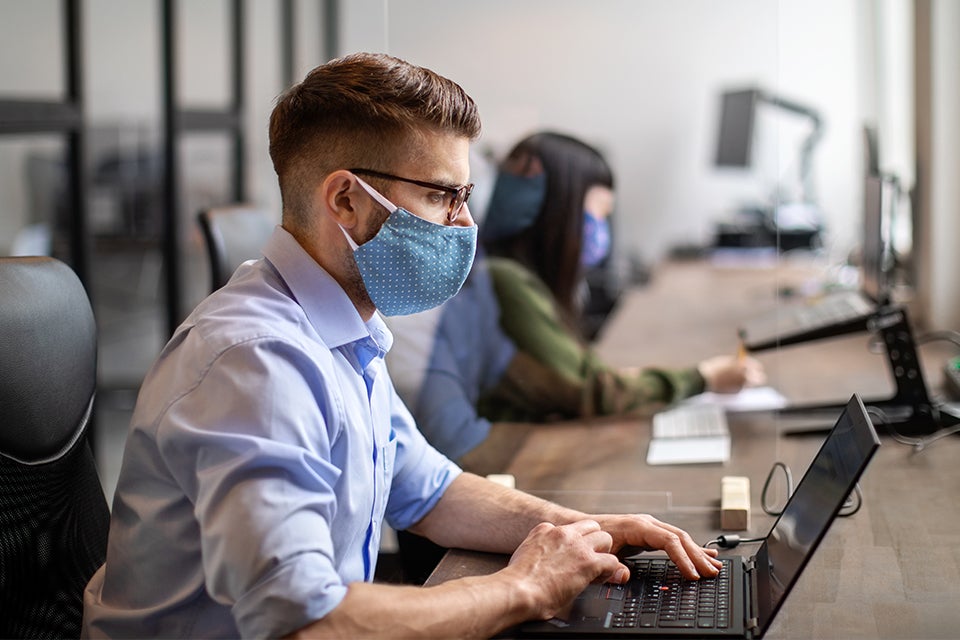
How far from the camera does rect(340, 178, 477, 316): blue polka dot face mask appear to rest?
4.30 feet

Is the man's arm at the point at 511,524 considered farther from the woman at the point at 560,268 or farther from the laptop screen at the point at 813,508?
the woman at the point at 560,268

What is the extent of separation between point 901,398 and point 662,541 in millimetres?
1119

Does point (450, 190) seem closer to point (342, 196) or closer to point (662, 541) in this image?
point (342, 196)

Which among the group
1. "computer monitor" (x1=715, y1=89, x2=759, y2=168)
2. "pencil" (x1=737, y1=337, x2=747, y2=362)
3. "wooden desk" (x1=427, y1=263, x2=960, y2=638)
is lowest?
"wooden desk" (x1=427, y1=263, x2=960, y2=638)

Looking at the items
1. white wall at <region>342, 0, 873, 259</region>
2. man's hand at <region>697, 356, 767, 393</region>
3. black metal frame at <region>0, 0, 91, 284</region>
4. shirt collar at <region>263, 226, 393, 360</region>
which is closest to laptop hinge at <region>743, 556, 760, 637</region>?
shirt collar at <region>263, 226, 393, 360</region>

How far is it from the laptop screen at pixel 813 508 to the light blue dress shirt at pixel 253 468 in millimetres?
478

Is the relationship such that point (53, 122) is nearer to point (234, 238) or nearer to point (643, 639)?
point (234, 238)

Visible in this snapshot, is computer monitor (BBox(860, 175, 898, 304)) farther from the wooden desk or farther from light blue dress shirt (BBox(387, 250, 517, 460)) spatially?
light blue dress shirt (BBox(387, 250, 517, 460))

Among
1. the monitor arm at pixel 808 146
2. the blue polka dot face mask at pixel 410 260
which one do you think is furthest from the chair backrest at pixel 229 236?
the monitor arm at pixel 808 146

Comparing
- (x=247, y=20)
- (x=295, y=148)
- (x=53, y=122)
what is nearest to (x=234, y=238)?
(x=53, y=122)

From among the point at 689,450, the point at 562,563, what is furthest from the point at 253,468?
the point at 689,450

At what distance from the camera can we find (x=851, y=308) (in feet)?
8.16

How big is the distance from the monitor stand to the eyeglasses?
1.17 metres

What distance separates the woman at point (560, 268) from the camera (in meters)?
2.21
